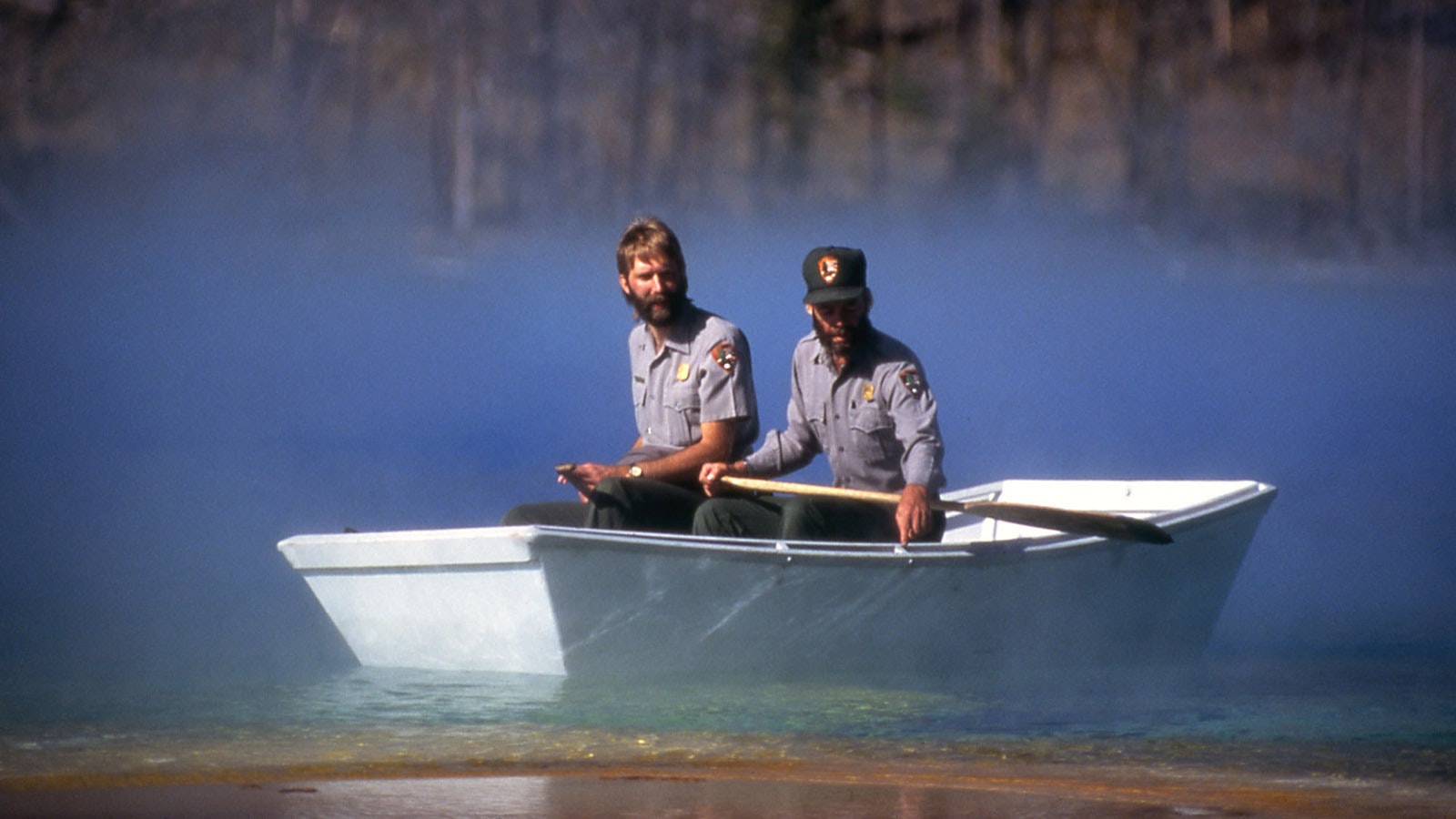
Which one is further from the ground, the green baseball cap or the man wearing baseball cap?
the green baseball cap

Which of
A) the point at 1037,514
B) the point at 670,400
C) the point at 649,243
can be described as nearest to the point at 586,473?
the point at 670,400

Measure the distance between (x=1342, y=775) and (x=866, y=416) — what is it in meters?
1.61

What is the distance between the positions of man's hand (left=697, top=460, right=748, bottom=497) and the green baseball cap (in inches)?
18.9

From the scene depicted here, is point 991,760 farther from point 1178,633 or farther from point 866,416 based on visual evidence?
point 1178,633

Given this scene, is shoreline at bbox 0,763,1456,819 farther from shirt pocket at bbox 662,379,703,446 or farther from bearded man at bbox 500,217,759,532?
shirt pocket at bbox 662,379,703,446

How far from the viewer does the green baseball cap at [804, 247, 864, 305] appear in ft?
15.4

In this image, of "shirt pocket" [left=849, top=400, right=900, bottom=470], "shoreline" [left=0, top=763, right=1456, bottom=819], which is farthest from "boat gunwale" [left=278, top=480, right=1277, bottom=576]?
"shoreline" [left=0, top=763, right=1456, bottom=819]

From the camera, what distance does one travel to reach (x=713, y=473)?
184 inches

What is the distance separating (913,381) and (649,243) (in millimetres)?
785

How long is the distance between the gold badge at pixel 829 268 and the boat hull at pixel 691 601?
699 mm

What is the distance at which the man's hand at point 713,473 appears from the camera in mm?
4684

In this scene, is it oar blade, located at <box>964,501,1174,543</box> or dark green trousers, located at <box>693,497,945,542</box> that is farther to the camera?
oar blade, located at <box>964,501,1174,543</box>

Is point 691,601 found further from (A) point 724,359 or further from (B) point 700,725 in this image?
(A) point 724,359

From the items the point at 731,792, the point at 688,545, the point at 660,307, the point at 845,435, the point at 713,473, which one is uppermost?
the point at 660,307
